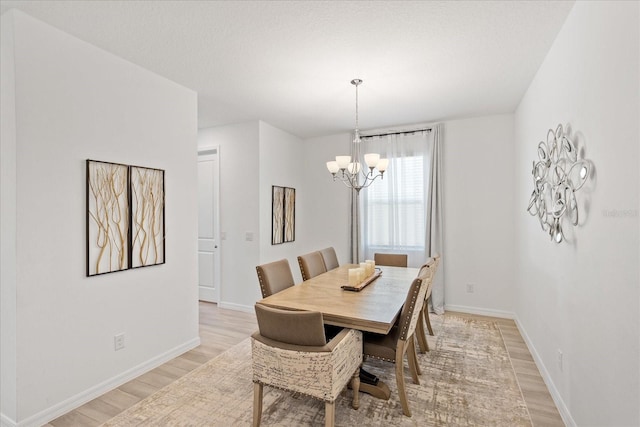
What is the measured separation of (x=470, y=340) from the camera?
11.2ft

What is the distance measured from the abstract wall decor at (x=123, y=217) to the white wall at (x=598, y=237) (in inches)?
127

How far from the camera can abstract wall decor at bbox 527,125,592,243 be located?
1.97 metres

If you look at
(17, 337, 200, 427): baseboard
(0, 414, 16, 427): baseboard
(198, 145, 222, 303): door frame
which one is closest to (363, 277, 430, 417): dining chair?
(17, 337, 200, 427): baseboard

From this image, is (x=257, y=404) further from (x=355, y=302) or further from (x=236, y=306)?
(x=236, y=306)

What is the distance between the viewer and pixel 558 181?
7.35ft

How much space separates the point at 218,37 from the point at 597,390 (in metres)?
3.21

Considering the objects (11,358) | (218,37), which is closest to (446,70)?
(218,37)

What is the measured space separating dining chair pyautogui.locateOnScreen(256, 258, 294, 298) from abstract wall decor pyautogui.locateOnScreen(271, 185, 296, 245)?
1.79 m

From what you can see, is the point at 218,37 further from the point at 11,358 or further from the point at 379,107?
the point at 11,358

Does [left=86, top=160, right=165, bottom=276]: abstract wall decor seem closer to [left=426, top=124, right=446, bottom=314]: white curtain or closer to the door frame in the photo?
the door frame

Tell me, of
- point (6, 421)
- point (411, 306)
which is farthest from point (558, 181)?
point (6, 421)

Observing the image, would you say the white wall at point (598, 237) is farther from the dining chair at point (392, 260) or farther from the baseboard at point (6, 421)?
the baseboard at point (6, 421)

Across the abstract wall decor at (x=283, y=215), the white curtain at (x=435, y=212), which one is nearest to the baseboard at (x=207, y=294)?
the abstract wall decor at (x=283, y=215)

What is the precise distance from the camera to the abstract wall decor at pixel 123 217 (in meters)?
2.41
